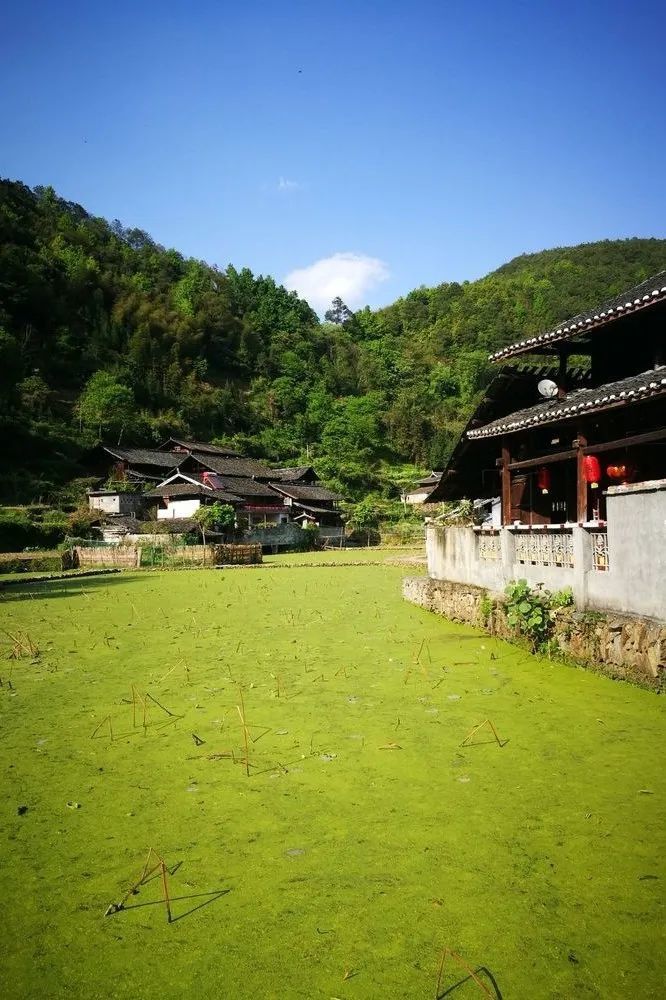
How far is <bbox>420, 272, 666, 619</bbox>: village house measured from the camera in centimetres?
676

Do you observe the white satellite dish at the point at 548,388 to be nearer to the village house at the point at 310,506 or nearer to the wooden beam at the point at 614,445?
the wooden beam at the point at 614,445

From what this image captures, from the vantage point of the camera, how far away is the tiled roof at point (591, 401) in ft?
23.6

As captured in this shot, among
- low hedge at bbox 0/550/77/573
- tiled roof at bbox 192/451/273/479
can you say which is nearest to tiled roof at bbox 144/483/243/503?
tiled roof at bbox 192/451/273/479

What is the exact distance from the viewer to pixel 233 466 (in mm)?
47750

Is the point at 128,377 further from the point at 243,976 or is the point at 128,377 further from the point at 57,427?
the point at 243,976

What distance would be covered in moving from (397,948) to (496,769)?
1.92m

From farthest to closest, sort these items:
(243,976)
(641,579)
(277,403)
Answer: (277,403), (641,579), (243,976)

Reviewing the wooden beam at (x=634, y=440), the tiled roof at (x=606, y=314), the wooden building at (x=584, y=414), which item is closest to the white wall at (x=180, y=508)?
the wooden building at (x=584, y=414)

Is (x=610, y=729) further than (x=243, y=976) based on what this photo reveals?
Yes

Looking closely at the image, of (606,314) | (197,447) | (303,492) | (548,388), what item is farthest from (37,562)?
(197,447)

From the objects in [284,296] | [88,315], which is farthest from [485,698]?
[284,296]

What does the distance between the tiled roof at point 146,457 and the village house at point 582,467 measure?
35864mm

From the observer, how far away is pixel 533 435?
37.1 ft

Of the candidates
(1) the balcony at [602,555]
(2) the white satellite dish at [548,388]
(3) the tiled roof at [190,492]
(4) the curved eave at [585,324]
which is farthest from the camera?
(3) the tiled roof at [190,492]
